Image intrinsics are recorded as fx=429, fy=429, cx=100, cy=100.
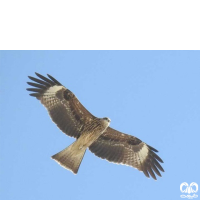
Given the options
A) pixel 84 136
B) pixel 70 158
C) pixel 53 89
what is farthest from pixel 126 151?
pixel 53 89

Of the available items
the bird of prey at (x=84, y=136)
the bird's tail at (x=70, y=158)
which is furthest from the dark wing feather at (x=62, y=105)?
the bird's tail at (x=70, y=158)

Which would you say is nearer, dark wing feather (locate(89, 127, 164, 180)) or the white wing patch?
the white wing patch

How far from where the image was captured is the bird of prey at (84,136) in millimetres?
9211

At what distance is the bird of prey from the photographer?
30.2 feet

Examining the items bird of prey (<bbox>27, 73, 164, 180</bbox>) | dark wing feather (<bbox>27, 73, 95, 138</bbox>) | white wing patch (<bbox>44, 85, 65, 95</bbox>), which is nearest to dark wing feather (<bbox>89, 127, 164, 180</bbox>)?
bird of prey (<bbox>27, 73, 164, 180</bbox>)

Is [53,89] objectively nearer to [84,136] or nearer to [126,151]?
[84,136]

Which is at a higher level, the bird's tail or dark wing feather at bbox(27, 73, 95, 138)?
dark wing feather at bbox(27, 73, 95, 138)

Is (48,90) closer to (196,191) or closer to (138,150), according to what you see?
(138,150)

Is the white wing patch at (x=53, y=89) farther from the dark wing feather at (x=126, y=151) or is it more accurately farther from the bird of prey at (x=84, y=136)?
the dark wing feather at (x=126, y=151)

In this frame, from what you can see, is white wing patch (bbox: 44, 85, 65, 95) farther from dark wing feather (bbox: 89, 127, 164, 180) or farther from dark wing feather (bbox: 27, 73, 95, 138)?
dark wing feather (bbox: 89, 127, 164, 180)

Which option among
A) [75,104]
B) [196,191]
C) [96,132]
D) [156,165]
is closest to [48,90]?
[75,104]

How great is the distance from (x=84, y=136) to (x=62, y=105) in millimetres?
872

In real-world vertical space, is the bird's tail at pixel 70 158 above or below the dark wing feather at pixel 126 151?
below
